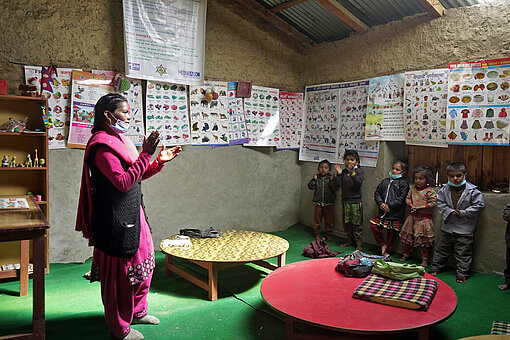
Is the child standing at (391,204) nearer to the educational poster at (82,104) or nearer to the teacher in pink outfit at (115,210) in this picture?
the teacher in pink outfit at (115,210)

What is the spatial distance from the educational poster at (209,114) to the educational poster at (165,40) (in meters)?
0.24

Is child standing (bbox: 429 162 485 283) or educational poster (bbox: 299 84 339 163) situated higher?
educational poster (bbox: 299 84 339 163)

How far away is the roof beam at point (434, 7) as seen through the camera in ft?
14.8

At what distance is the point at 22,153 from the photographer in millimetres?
4387

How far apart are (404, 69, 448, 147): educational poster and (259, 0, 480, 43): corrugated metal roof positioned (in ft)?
2.74

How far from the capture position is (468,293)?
3.92 meters

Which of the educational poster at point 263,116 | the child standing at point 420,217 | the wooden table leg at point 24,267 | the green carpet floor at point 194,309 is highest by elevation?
the educational poster at point 263,116

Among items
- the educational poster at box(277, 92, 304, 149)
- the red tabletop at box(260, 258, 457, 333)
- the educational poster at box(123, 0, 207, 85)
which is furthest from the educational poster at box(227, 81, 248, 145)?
the red tabletop at box(260, 258, 457, 333)

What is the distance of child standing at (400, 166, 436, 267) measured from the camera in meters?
4.70

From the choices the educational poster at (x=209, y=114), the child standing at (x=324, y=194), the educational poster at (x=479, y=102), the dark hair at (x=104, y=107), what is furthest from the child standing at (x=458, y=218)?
the dark hair at (x=104, y=107)

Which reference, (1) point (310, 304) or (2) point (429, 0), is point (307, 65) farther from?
(1) point (310, 304)

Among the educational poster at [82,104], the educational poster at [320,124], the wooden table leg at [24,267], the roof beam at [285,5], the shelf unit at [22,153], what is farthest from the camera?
the educational poster at [320,124]

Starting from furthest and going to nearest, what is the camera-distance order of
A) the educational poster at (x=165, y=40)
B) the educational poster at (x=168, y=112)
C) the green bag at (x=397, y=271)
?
the educational poster at (x=168, y=112)
the educational poster at (x=165, y=40)
the green bag at (x=397, y=271)

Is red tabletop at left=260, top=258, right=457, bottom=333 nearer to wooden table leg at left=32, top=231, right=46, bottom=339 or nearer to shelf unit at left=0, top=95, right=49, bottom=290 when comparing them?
wooden table leg at left=32, top=231, right=46, bottom=339
